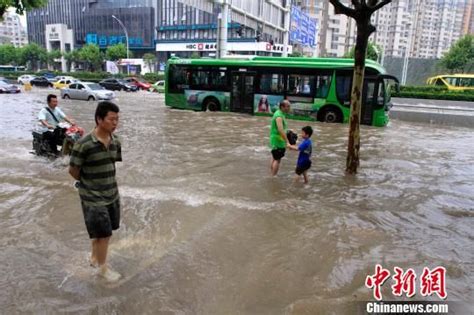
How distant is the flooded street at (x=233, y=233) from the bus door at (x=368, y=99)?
570 cm

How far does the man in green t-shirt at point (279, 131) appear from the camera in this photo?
7.47 metres

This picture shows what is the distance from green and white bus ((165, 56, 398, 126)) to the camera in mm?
16125

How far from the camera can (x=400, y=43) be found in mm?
98625

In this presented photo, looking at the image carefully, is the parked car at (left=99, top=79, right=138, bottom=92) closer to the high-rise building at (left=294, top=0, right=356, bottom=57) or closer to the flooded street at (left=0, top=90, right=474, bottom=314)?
the flooded street at (left=0, top=90, right=474, bottom=314)

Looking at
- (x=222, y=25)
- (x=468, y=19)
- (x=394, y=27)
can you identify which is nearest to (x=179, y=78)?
(x=222, y=25)

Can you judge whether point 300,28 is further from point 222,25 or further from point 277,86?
point 277,86

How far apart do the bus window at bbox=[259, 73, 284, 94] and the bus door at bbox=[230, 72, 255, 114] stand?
477mm

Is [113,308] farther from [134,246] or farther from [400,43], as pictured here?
[400,43]

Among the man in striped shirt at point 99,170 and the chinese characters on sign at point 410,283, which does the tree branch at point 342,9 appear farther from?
the man in striped shirt at point 99,170

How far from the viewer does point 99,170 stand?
12.6 ft

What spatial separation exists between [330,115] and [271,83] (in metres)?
3.05

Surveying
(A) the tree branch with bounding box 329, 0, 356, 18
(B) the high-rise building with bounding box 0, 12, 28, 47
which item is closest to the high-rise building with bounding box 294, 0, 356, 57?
(A) the tree branch with bounding box 329, 0, 356, 18

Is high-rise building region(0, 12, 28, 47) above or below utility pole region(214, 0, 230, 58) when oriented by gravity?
above

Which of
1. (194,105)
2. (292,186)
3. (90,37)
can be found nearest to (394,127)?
(194,105)
